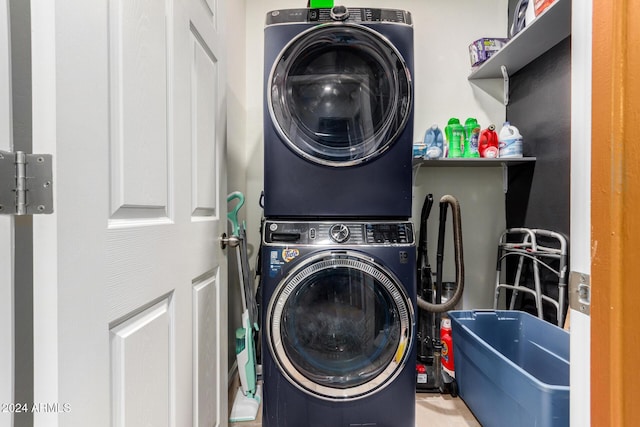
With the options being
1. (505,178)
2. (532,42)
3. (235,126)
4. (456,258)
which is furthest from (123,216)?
(505,178)

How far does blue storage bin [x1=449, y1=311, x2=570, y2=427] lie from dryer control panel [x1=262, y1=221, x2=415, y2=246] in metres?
0.61

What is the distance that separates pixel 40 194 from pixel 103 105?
21 centimetres

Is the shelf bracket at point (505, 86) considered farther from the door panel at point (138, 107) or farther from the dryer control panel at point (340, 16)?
the door panel at point (138, 107)

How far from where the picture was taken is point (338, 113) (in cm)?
133

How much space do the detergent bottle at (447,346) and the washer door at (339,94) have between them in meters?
1.08

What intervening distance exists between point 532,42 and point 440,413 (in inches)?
75.9

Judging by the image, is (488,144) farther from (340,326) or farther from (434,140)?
(340,326)

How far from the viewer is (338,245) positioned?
125cm

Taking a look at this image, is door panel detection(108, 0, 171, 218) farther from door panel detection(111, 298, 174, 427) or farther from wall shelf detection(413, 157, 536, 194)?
wall shelf detection(413, 157, 536, 194)

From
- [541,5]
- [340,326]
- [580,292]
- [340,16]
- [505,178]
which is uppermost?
[541,5]

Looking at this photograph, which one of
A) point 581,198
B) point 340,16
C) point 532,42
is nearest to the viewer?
point 581,198

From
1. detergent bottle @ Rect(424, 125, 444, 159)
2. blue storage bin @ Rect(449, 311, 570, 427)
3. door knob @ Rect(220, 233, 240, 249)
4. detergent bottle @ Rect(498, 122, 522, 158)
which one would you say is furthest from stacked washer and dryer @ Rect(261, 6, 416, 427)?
detergent bottle @ Rect(498, 122, 522, 158)

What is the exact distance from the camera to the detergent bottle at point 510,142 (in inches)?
67.9

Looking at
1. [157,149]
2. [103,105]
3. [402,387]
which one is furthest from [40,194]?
[402,387]
